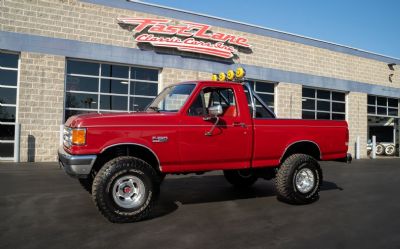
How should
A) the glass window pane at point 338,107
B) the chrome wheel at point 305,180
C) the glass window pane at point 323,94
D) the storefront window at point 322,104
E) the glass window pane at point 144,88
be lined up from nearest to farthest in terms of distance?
the chrome wheel at point 305,180 → the glass window pane at point 144,88 → the storefront window at point 322,104 → the glass window pane at point 323,94 → the glass window pane at point 338,107

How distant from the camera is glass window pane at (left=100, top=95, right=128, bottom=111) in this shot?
14.8 meters

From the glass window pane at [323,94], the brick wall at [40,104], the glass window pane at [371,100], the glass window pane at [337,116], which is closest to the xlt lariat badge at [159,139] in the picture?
the brick wall at [40,104]

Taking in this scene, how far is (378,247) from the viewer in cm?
443

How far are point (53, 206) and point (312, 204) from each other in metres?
4.58

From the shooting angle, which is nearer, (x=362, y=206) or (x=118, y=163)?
(x=118, y=163)

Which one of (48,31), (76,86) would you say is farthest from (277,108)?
(48,31)

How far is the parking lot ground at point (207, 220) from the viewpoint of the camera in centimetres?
452

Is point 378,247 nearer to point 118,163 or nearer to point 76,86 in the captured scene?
point 118,163

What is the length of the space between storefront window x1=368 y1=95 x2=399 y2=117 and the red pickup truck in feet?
59.0

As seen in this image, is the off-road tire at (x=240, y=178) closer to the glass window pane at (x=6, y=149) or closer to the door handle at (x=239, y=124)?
the door handle at (x=239, y=124)

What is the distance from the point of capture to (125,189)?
541cm

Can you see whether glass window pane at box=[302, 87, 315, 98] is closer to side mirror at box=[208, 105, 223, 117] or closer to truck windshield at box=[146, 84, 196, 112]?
truck windshield at box=[146, 84, 196, 112]

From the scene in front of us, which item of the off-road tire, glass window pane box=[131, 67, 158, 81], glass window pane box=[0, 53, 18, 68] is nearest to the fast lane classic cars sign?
glass window pane box=[131, 67, 158, 81]

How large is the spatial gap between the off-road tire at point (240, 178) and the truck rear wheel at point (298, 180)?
135 centimetres
